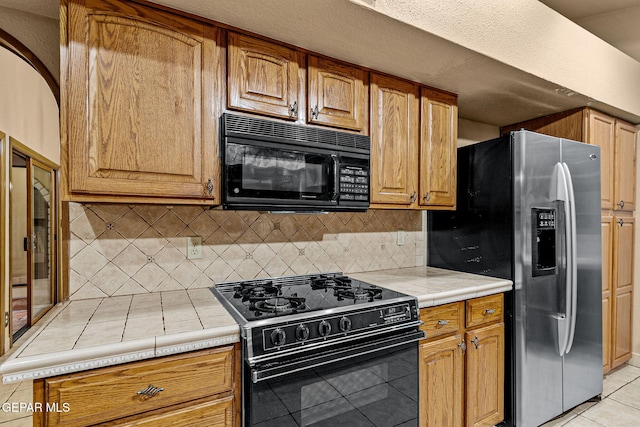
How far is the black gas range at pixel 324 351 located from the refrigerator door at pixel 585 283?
4.39ft

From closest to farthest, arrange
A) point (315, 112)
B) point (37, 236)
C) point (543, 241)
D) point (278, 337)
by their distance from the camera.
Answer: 1. point (278, 337)
2. point (315, 112)
3. point (543, 241)
4. point (37, 236)

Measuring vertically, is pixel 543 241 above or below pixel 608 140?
below

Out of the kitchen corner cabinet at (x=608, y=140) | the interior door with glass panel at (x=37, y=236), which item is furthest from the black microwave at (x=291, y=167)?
the interior door with glass panel at (x=37, y=236)

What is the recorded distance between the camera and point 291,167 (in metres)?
1.71

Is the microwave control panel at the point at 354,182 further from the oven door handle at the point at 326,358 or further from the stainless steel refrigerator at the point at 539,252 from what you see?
the stainless steel refrigerator at the point at 539,252

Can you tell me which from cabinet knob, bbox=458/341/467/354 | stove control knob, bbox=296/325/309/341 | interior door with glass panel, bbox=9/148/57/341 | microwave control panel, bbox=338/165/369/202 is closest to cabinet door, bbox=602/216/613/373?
cabinet knob, bbox=458/341/467/354

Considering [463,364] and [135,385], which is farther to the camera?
[463,364]

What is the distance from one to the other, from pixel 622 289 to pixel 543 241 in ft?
4.46

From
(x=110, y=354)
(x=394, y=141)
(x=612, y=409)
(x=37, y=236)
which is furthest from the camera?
(x=37, y=236)

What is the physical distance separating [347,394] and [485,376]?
1007 millimetres

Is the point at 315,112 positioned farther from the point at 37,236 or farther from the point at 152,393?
the point at 37,236

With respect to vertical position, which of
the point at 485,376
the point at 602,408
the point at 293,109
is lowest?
the point at 602,408

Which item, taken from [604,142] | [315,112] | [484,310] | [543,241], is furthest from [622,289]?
[315,112]

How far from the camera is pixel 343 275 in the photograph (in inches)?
89.7
